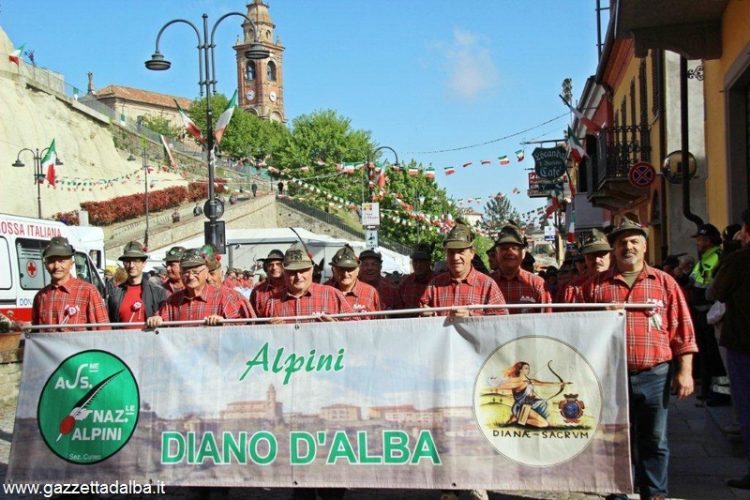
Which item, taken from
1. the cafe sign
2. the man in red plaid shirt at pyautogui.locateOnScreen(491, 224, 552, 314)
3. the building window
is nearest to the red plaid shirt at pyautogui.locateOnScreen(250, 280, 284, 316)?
the man in red plaid shirt at pyautogui.locateOnScreen(491, 224, 552, 314)

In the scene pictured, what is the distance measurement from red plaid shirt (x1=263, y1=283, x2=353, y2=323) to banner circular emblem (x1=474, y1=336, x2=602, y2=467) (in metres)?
1.44

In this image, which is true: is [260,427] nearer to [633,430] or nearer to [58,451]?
[58,451]

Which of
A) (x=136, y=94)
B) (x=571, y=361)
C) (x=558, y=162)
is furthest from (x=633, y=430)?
(x=136, y=94)

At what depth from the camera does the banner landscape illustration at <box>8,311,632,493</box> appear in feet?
18.6

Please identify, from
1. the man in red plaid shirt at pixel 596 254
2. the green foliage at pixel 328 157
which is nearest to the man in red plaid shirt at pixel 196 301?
the man in red plaid shirt at pixel 596 254

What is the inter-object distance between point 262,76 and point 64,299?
161902 millimetres

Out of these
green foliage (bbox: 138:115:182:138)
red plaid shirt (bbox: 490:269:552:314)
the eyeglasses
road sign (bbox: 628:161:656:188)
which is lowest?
red plaid shirt (bbox: 490:269:552:314)

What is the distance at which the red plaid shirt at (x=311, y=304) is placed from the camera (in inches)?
268

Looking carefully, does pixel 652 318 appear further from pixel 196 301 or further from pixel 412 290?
pixel 412 290

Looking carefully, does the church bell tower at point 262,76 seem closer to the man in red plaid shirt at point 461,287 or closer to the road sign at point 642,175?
the road sign at point 642,175

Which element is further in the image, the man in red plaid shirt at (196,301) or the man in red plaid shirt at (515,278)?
the man in red plaid shirt at (515,278)

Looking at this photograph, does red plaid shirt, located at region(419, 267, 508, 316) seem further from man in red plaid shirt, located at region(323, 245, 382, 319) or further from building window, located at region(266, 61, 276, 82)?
building window, located at region(266, 61, 276, 82)

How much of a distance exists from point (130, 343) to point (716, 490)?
4.23m

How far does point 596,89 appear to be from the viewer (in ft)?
103
